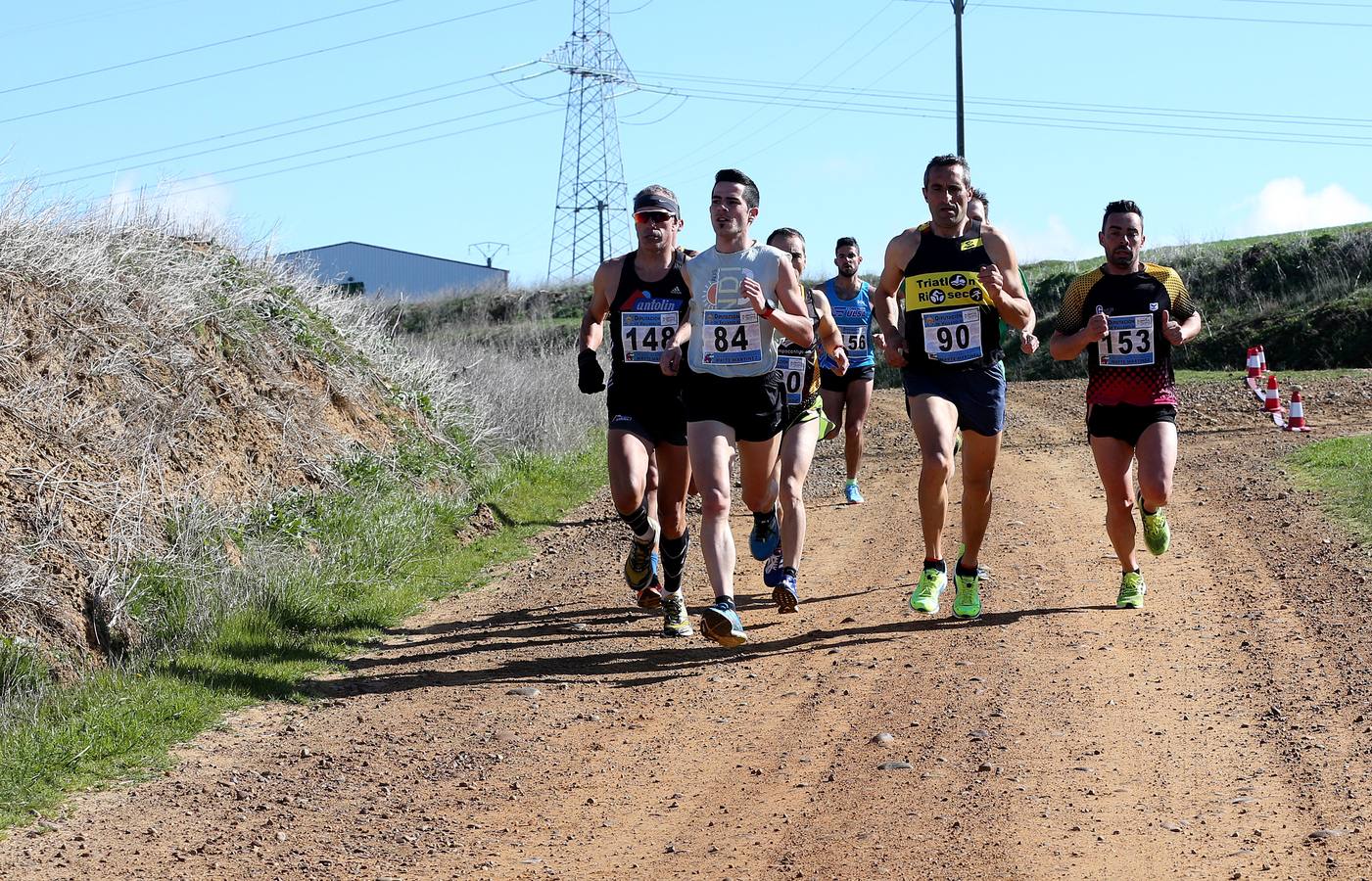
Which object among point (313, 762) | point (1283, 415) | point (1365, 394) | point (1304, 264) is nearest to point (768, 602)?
point (313, 762)

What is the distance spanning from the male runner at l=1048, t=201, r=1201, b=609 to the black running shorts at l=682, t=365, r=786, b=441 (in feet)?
5.47

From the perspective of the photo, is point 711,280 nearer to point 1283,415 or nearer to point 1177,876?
point 1177,876

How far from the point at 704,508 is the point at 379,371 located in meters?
7.92

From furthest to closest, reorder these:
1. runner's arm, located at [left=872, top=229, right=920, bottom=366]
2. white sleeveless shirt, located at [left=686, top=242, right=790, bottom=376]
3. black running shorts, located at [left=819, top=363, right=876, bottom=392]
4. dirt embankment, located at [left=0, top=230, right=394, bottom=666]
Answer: black running shorts, located at [left=819, top=363, right=876, bottom=392] < runner's arm, located at [left=872, top=229, right=920, bottom=366] < dirt embankment, located at [left=0, top=230, right=394, bottom=666] < white sleeveless shirt, located at [left=686, top=242, right=790, bottom=376]

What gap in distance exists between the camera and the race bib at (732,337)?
295 inches

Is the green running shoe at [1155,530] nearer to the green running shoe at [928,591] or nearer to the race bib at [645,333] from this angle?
the green running shoe at [928,591]

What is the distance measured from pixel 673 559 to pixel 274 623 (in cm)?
228

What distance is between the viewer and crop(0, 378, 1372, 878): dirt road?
477cm

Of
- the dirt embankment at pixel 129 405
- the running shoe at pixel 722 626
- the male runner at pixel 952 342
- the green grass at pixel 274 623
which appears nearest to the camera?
the green grass at pixel 274 623

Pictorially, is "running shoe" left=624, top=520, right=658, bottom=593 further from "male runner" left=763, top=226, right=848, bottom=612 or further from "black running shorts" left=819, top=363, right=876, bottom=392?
"black running shorts" left=819, top=363, right=876, bottom=392

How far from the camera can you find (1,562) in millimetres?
7133

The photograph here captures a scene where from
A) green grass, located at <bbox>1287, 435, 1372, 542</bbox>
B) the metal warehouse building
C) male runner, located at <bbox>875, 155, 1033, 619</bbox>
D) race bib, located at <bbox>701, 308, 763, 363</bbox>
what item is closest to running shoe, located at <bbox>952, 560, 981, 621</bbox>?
male runner, located at <bbox>875, 155, 1033, 619</bbox>

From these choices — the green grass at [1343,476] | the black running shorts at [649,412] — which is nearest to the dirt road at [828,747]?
the green grass at [1343,476]

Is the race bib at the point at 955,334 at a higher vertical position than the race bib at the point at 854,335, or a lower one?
lower
